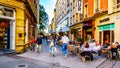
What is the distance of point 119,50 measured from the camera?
15.0m

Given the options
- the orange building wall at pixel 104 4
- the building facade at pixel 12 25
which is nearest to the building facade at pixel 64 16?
the orange building wall at pixel 104 4

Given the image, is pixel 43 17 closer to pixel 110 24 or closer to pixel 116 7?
pixel 110 24

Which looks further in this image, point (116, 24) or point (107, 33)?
point (107, 33)

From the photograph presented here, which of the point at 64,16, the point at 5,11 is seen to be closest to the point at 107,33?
the point at 5,11

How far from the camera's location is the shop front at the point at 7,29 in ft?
49.7

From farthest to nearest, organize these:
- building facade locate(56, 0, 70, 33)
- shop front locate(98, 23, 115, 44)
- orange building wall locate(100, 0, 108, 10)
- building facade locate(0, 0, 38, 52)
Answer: building facade locate(56, 0, 70, 33)
orange building wall locate(100, 0, 108, 10)
shop front locate(98, 23, 115, 44)
building facade locate(0, 0, 38, 52)

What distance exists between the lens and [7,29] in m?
15.9

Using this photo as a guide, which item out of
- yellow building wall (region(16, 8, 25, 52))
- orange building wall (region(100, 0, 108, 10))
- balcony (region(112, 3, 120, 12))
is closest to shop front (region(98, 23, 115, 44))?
balcony (region(112, 3, 120, 12))

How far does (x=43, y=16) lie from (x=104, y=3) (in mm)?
46255

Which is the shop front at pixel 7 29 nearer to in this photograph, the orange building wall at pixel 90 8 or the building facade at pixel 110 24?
the building facade at pixel 110 24

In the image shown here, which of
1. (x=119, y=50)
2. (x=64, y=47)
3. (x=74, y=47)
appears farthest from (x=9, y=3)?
(x=119, y=50)

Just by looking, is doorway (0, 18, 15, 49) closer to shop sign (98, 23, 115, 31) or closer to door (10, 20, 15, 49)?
door (10, 20, 15, 49)

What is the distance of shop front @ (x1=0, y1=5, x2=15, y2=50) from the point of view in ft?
49.7

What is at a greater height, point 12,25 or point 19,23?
point 19,23
